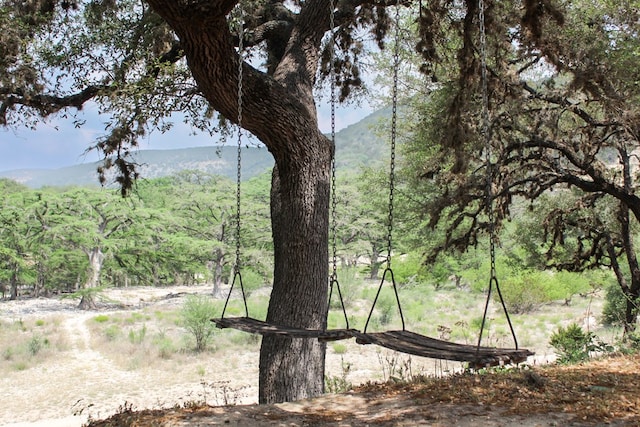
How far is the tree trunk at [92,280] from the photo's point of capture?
2088 cm

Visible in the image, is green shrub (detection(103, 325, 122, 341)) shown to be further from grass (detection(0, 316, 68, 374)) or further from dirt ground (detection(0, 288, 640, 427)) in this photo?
dirt ground (detection(0, 288, 640, 427))

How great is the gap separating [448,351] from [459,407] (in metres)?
1.07

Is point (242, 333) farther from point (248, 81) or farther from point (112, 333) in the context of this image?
point (248, 81)

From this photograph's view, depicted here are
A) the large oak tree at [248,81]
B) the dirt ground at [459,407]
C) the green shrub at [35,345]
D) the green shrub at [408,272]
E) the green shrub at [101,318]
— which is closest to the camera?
the dirt ground at [459,407]

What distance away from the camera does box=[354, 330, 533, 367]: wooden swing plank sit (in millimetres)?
2596

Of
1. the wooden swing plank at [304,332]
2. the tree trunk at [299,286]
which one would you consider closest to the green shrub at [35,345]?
the tree trunk at [299,286]

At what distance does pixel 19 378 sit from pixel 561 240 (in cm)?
1115

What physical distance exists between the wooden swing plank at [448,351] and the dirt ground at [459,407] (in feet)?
2.09

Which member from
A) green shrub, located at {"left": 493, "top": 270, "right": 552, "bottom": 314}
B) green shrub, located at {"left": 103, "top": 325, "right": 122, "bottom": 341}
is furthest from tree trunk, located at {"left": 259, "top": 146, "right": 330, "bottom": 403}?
green shrub, located at {"left": 493, "top": 270, "right": 552, "bottom": 314}

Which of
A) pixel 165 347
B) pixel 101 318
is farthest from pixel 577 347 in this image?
pixel 101 318

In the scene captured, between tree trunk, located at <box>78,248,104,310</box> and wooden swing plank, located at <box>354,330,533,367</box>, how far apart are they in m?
20.0

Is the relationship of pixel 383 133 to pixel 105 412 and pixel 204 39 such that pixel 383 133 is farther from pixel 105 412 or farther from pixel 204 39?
pixel 204 39

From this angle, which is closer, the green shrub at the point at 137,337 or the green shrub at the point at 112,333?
the green shrub at the point at 137,337

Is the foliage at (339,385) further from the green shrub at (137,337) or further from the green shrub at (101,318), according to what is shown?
the green shrub at (101,318)
